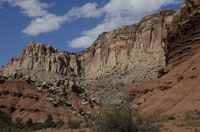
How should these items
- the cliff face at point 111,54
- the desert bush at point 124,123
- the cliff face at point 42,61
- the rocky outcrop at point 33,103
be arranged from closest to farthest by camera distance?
the desert bush at point 124,123, the rocky outcrop at point 33,103, the cliff face at point 111,54, the cliff face at point 42,61

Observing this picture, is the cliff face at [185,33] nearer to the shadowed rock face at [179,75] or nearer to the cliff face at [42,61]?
the shadowed rock face at [179,75]

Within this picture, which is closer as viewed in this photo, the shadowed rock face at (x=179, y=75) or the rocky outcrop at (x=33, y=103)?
the shadowed rock face at (x=179, y=75)

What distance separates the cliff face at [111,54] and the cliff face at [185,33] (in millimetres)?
50181

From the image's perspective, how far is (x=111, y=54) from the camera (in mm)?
119312

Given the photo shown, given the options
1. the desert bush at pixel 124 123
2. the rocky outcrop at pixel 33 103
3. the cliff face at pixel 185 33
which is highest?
the cliff face at pixel 185 33

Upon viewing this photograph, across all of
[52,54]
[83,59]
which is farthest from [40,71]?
[83,59]

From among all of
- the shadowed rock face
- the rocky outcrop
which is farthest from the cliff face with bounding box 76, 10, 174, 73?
the rocky outcrop

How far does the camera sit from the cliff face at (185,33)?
80.5ft

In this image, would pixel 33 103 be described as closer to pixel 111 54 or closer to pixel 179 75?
pixel 179 75

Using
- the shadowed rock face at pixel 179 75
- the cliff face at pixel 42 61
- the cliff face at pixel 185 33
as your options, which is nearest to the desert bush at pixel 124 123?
the shadowed rock face at pixel 179 75

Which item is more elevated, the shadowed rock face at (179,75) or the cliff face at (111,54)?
the cliff face at (111,54)

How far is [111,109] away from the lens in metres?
9.90

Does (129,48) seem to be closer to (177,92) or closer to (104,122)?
(177,92)

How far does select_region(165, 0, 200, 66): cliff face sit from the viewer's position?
966 inches
